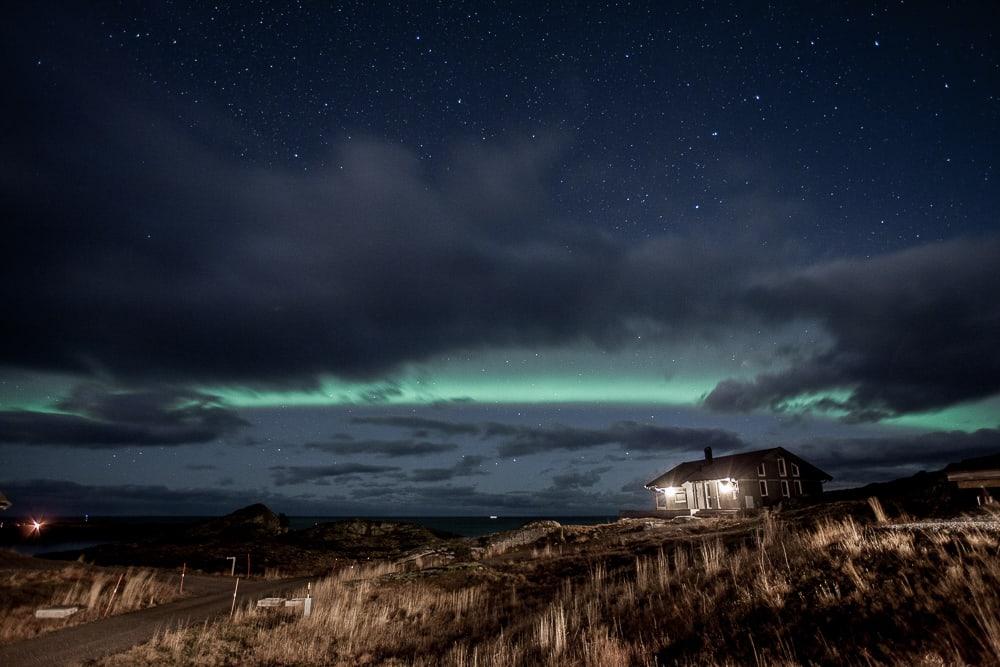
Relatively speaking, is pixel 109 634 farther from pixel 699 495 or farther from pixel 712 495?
pixel 699 495

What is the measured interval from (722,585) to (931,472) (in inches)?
1393

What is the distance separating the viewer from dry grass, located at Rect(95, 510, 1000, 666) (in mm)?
6594

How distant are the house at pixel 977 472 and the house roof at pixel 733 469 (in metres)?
50.6

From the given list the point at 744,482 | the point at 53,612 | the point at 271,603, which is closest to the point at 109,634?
the point at 53,612

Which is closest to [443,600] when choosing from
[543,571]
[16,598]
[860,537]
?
[543,571]

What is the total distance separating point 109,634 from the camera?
13367 millimetres

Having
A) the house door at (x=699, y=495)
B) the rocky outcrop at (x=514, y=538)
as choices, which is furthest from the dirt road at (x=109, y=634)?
the house door at (x=699, y=495)

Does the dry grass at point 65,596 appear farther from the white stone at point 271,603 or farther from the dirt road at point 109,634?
the white stone at point 271,603

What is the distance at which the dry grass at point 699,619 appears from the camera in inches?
260

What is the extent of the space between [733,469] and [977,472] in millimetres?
52608

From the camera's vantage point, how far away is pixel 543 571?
67.4 ft

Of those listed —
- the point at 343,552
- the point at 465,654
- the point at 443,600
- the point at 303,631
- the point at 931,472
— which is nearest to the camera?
the point at 465,654

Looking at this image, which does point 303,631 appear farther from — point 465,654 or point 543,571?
point 543,571

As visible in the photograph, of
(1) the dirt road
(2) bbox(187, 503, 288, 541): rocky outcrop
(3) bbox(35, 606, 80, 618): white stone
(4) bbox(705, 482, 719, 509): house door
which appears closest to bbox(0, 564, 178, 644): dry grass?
(3) bbox(35, 606, 80, 618): white stone
